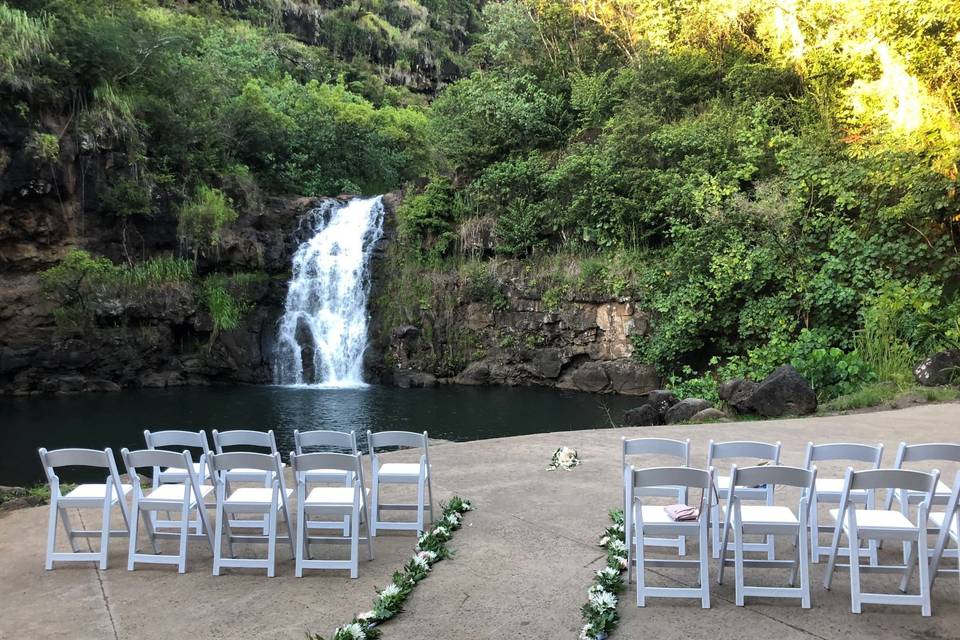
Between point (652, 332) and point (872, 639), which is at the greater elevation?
point (652, 332)

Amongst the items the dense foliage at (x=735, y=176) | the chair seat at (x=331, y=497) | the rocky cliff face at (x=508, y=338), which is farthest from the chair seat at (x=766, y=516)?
the rocky cliff face at (x=508, y=338)

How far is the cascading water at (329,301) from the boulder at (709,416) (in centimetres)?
1291

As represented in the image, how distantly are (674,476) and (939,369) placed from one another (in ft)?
38.7

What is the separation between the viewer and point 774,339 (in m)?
16.9

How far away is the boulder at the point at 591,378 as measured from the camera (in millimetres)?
21047

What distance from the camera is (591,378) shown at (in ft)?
69.6

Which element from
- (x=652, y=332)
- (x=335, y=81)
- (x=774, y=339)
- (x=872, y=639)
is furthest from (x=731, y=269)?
(x=335, y=81)

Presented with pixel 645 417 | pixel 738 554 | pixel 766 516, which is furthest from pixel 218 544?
pixel 645 417

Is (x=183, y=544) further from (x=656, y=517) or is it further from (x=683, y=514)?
(x=683, y=514)

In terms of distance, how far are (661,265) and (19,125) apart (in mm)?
20037

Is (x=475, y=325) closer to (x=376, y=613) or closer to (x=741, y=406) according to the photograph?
(x=741, y=406)

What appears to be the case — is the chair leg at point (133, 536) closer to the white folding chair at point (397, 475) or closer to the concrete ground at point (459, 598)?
the concrete ground at point (459, 598)

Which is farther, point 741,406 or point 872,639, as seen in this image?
point 741,406

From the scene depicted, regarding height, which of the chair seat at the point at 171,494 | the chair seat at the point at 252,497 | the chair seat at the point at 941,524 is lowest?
the chair seat at the point at 941,524
